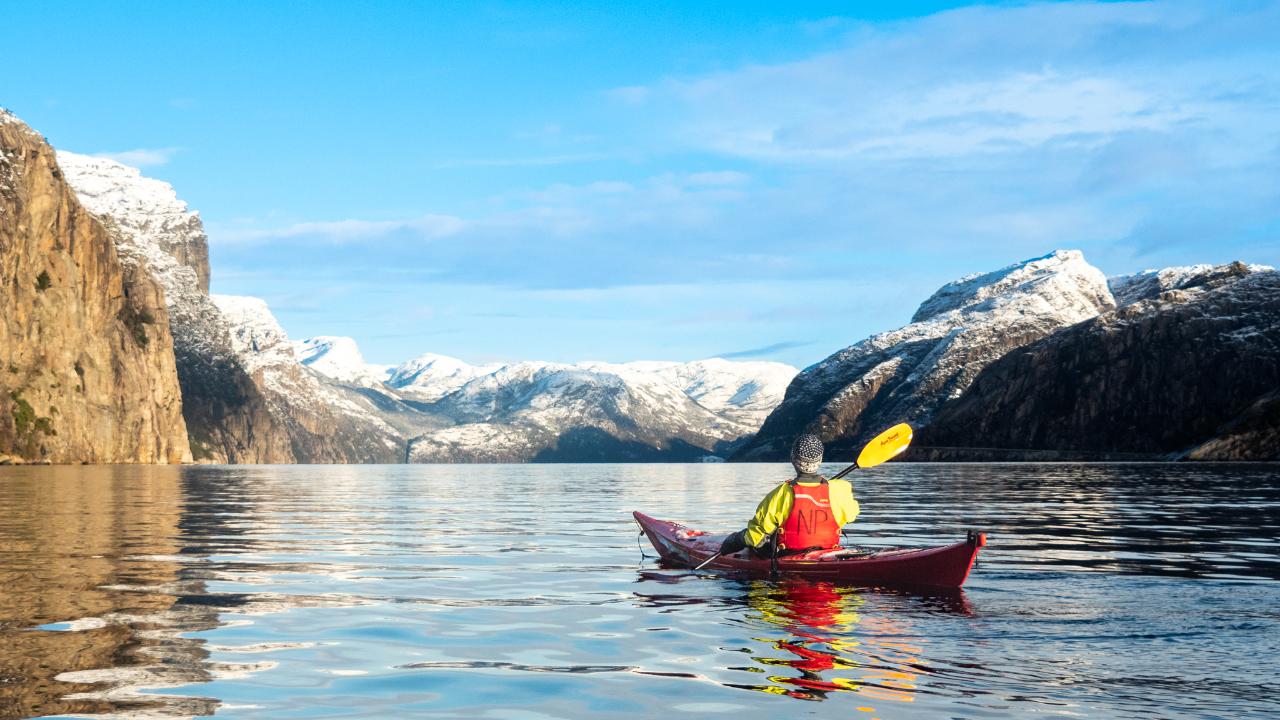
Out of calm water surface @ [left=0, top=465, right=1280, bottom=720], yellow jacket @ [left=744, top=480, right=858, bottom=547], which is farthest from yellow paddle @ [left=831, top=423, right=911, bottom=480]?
calm water surface @ [left=0, top=465, right=1280, bottom=720]

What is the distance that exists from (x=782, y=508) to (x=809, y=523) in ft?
1.99

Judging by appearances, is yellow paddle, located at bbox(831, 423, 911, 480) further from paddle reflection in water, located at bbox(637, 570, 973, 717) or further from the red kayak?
paddle reflection in water, located at bbox(637, 570, 973, 717)

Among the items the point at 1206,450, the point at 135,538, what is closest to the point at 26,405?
the point at 135,538

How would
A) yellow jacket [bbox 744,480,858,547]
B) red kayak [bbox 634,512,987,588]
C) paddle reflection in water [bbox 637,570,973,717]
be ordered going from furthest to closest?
yellow jacket [bbox 744,480,858,547] → red kayak [bbox 634,512,987,588] → paddle reflection in water [bbox 637,570,973,717]

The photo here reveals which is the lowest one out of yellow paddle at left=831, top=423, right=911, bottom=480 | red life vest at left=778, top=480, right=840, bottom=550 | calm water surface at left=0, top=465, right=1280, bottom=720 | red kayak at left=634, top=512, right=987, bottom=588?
calm water surface at left=0, top=465, right=1280, bottom=720

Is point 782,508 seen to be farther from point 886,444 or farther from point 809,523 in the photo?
point 886,444

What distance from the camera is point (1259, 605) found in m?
20.1

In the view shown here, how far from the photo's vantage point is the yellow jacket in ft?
77.6

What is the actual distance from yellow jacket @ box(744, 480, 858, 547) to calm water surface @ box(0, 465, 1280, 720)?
1.07m

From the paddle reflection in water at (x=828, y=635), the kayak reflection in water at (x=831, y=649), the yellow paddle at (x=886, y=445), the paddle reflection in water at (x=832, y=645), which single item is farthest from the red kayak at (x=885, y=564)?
the yellow paddle at (x=886, y=445)

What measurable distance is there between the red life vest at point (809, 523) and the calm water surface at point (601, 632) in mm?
902

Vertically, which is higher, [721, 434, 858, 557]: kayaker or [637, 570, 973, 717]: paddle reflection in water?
[721, 434, 858, 557]: kayaker

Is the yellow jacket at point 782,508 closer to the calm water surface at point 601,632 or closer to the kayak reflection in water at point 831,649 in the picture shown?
the calm water surface at point 601,632

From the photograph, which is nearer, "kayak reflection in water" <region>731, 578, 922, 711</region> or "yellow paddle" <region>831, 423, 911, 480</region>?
"kayak reflection in water" <region>731, 578, 922, 711</region>
